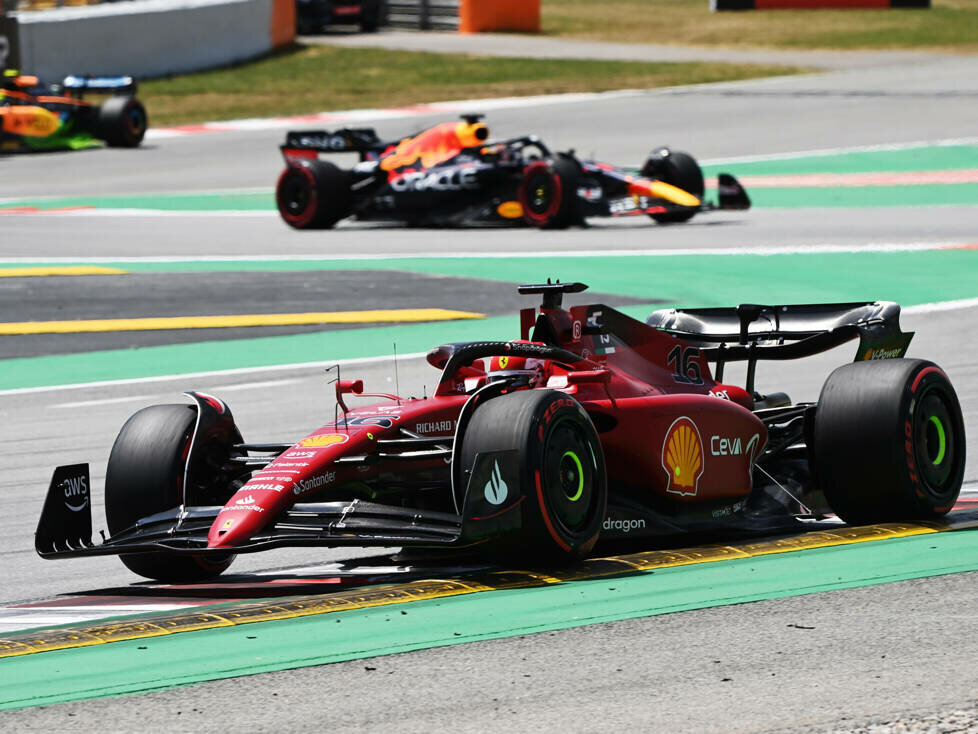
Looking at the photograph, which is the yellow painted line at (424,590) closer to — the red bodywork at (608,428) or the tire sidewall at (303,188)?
the red bodywork at (608,428)

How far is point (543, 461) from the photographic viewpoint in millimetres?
7004

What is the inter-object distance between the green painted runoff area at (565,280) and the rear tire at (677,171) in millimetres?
3290

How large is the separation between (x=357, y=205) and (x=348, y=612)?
17.5 m

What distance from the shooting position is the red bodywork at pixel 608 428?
24.1ft

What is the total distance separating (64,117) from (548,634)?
91.8 feet

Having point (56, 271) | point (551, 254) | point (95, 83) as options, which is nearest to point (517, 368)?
point (551, 254)

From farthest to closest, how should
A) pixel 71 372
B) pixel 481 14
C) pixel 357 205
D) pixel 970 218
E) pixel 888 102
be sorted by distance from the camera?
pixel 481 14, pixel 888 102, pixel 357 205, pixel 970 218, pixel 71 372

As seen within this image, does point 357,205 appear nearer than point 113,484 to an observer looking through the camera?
No

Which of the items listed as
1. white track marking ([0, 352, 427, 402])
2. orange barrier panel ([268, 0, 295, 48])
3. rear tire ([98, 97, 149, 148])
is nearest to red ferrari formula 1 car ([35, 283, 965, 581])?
white track marking ([0, 352, 427, 402])

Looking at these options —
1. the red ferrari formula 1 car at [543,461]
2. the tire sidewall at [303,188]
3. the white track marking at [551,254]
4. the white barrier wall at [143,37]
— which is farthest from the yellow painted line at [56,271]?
the white barrier wall at [143,37]

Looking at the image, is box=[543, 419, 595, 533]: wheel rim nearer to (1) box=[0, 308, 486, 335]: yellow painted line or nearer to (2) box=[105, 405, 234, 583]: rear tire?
(2) box=[105, 405, 234, 583]: rear tire

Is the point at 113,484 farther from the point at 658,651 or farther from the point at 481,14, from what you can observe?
the point at 481,14

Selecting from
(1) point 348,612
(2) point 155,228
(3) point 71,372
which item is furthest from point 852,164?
(1) point 348,612

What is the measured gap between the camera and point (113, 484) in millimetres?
7848
